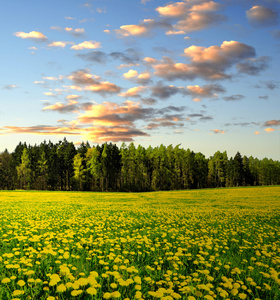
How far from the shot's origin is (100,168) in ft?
245

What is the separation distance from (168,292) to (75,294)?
1293mm

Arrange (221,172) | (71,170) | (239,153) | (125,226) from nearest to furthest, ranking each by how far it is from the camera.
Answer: (125,226) < (71,170) < (221,172) < (239,153)

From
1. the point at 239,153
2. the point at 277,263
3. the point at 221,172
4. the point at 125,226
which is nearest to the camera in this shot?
the point at 277,263

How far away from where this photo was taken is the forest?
75.6 metres

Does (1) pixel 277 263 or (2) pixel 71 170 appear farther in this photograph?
(2) pixel 71 170

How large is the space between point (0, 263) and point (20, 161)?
88.9 m

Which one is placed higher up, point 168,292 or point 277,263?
point 168,292

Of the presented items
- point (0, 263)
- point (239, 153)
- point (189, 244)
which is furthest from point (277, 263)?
point (239, 153)

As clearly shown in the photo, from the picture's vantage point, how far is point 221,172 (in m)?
94.7

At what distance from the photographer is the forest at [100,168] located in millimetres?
75625

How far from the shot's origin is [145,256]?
5805mm

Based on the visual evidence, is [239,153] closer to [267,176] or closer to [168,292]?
[267,176]

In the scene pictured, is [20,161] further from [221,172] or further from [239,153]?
[239,153]

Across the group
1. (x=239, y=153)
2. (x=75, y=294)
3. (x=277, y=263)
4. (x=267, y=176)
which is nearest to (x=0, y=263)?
(x=75, y=294)
